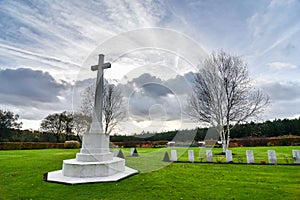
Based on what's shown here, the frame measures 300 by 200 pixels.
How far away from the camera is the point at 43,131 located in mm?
45719

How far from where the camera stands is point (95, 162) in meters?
9.36

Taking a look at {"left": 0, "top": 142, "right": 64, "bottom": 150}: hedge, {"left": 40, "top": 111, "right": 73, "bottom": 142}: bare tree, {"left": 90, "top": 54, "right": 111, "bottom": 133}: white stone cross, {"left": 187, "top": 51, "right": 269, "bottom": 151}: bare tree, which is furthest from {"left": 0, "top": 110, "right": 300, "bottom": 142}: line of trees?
{"left": 90, "top": 54, "right": 111, "bottom": 133}: white stone cross

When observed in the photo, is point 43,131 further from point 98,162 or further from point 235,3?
point 235,3

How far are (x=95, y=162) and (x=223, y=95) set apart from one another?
18382mm

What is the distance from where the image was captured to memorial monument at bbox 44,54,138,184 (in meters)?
8.66

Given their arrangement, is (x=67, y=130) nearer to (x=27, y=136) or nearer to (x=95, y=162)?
(x=27, y=136)

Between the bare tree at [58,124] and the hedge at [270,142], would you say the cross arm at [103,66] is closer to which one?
the hedge at [270,142]

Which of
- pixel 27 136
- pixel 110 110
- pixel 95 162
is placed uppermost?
pixel 110 110

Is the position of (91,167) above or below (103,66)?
below

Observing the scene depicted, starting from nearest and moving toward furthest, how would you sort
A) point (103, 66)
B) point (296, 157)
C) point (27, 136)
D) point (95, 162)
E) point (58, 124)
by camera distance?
point (95, 162)
point (103, 66)
point (296, 157)
point (27, 136)
point (58, 124)

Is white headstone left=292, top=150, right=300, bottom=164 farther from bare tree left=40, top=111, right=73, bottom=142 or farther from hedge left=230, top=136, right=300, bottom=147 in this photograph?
bare tree left=40, top=111, right=73, bottom=142

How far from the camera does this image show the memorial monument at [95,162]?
866 cm

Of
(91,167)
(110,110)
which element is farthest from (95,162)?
(110,110)

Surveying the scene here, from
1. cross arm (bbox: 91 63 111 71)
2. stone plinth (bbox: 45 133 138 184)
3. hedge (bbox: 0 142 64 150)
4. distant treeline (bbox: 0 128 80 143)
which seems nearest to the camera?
stone plinth (bbox: 45 133 138 184)
